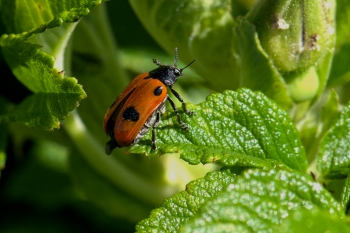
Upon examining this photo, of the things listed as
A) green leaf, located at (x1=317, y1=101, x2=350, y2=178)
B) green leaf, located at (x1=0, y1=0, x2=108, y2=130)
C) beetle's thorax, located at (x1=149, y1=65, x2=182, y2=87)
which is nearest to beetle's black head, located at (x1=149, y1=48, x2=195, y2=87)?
beetle's thorax, located at (x1=149, y1=65, x2=182, y2=87)

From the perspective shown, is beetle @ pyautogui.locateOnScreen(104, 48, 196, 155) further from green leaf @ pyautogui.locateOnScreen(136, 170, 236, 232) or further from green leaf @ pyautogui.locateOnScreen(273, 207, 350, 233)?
green leaf @ pyautogui.locateOnScreen(273, 207, 350, 233)

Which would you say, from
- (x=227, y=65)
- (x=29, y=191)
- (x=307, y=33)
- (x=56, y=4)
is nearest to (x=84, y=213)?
(x=29, y=191)

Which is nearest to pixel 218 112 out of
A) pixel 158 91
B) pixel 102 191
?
pixel 158 91

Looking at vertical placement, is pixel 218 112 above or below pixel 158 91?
below

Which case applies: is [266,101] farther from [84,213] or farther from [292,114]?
[84,213]

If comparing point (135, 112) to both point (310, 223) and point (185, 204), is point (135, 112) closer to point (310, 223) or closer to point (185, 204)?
point (185, 204)

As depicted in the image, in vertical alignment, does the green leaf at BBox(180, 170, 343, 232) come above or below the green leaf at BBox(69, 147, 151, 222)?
below

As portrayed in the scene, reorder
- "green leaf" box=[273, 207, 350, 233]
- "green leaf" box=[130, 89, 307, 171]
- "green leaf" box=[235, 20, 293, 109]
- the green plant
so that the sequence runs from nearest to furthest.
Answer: "green leaf" box=[273, 207, 350, 233], the green plant, "green leaf" box=[130, 89, 307, 171], "green leaf" box=[235, 20, 293, 109]
